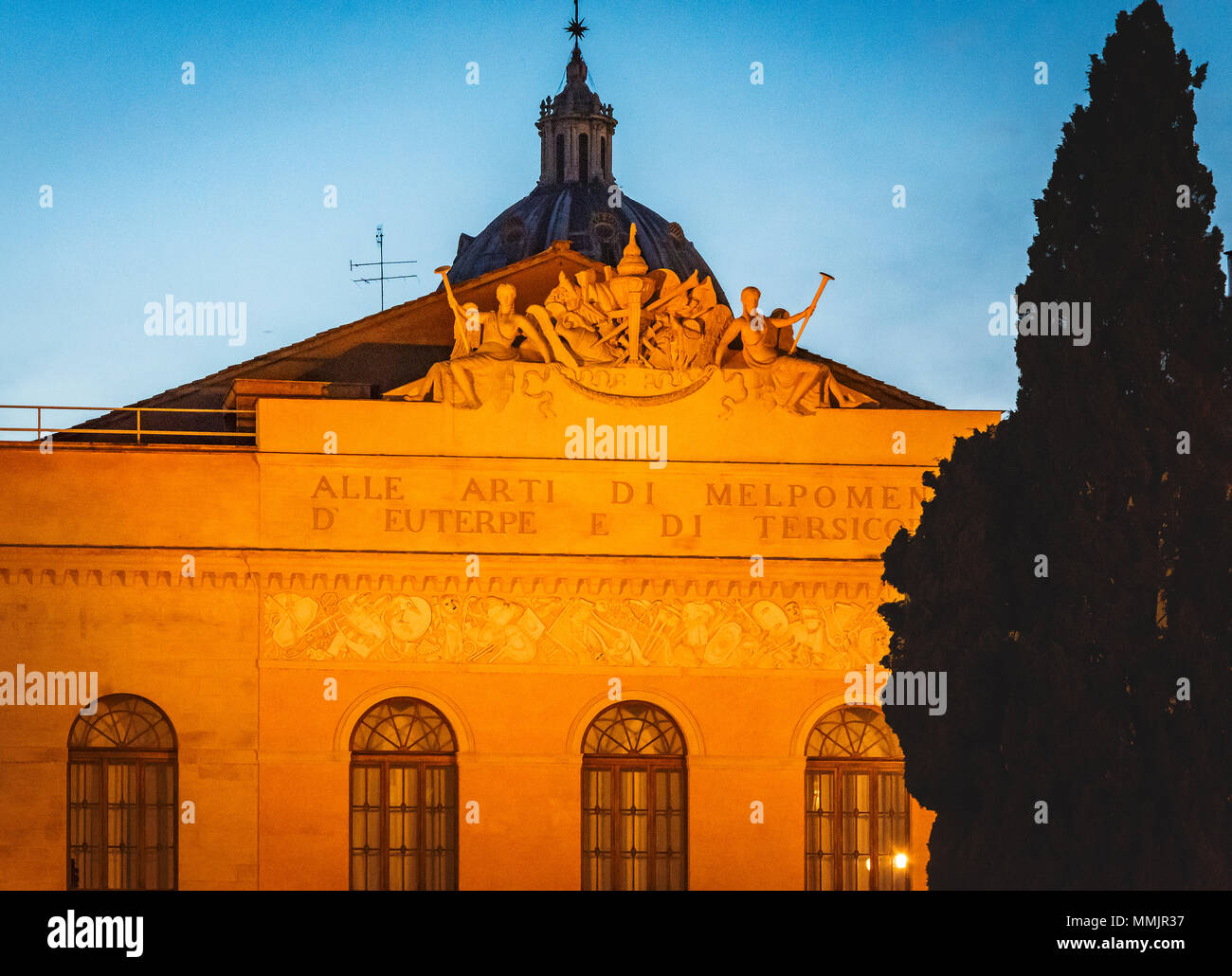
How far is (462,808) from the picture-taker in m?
31.8

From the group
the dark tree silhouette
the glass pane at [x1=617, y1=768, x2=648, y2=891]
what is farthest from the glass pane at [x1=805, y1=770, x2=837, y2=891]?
the dark tree silhouette

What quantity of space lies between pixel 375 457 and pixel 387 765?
4.23 meters

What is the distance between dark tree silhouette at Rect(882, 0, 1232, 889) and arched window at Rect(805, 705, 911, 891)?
6121 millimetres

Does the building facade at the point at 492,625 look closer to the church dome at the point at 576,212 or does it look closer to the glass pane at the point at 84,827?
the glass pane at the point at 84,827

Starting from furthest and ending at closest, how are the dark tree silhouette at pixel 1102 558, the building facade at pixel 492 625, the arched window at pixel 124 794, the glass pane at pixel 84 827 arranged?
the building facade at pixel 492 625 → the arched window at pixel 124 794 → the glass pane at pixel 84 827 → the dark tree silhouette at pixel 1102 558

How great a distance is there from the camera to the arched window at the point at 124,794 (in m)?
31.4

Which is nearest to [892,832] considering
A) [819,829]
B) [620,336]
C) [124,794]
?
[819,829]

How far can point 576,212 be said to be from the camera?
197 feet

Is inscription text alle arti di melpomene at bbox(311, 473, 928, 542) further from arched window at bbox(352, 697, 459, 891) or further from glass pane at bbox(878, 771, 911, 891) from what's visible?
glass pane at bbox(878, 771, 911, 891)

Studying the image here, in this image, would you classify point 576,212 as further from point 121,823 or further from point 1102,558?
point 1102,558

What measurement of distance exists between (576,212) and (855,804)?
2980 cm

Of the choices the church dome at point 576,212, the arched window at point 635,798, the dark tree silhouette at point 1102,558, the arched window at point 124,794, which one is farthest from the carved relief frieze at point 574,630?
the church dome at point 576,212

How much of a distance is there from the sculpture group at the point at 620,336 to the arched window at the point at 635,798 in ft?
15.8

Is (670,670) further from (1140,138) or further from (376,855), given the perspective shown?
(1140,138)
